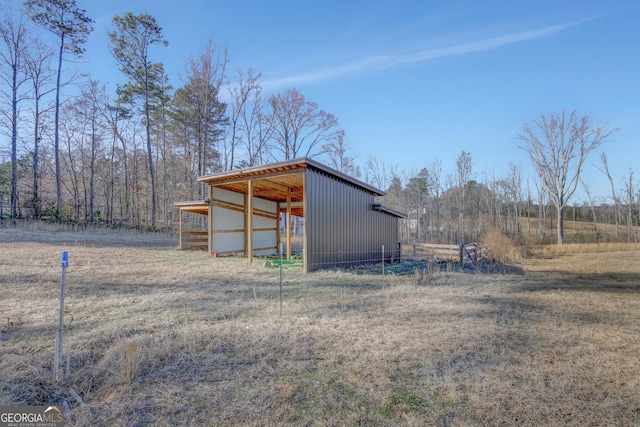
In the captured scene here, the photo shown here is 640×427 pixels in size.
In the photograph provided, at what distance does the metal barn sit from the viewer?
31.6ft

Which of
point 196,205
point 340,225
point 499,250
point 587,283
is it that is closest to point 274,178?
point 340,225

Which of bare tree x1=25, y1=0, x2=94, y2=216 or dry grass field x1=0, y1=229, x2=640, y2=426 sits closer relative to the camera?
dry grass field x1=0, y1=229, x2=640, y2=426

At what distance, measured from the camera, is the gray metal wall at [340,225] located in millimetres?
9500

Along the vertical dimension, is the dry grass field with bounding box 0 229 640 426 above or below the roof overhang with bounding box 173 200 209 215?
below

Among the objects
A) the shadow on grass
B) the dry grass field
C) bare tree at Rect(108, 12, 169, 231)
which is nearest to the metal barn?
the dry grass field

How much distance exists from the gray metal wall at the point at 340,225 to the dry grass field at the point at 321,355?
9.50ft

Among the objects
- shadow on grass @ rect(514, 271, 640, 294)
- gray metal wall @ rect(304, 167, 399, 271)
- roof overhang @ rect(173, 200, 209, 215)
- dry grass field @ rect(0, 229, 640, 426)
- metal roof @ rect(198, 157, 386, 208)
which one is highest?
metal roof @ rect(198, 157, 386, 208)

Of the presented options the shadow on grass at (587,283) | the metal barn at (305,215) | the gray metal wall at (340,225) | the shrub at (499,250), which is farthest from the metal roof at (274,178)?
the shrub at (499,250)

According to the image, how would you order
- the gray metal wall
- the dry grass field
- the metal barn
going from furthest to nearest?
the metal barn, the gray metal wall, the dry grass field

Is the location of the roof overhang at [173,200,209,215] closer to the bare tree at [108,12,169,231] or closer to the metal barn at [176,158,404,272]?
the metal barn at [176,158,404,272]

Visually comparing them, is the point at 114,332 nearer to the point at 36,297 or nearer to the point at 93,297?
the point at 93,297

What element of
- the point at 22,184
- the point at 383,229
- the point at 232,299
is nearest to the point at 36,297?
the point at 232,299

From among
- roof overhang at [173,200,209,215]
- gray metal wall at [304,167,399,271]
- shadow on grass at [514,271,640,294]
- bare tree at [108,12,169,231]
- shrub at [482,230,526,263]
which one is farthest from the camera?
bare tree at [108,12,169,231]

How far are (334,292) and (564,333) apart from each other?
383 centimetres
